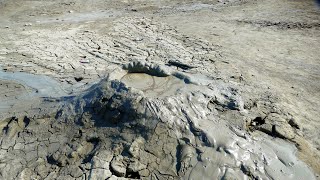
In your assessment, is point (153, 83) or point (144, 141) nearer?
point (144, 141)

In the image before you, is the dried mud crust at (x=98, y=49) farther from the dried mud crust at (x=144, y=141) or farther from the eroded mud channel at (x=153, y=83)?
the dried mud crust at (x=144, y=141)

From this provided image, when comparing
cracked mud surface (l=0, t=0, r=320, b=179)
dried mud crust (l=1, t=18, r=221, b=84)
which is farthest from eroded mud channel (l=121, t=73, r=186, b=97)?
dried mud crust (l=1, t=18, r=221, b=84)

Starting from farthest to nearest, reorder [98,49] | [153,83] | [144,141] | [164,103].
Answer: [98,49]
[153,83]
[164,103]
[144,141]

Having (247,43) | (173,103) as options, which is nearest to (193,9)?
(247,43)

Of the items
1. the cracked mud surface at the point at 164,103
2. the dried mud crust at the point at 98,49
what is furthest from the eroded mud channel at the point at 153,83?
the dried mud crust at the point at 98,49

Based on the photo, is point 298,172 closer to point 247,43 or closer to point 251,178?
point 251,178

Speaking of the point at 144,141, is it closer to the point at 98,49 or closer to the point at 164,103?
the point at 164,103

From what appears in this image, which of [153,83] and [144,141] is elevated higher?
[153,83]

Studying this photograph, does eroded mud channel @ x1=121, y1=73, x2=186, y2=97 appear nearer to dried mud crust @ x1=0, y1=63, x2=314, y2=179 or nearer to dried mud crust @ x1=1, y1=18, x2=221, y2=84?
dried mud crust @ x1=0, y1=63, x2=314, y2=179

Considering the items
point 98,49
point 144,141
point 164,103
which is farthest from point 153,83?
point 98,49
